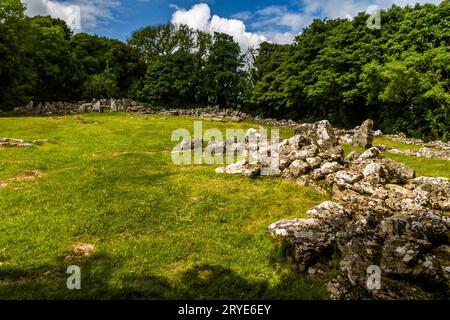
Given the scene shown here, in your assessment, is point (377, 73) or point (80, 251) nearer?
point (80, 251)

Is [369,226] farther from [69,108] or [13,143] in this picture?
[69,108]

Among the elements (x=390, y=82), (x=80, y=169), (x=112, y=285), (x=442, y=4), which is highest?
(x=442, y=4)

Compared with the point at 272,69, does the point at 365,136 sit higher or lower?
lower

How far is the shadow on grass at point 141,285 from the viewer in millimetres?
8195

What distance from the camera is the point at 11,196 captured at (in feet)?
47.4

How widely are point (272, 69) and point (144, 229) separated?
2402 inches

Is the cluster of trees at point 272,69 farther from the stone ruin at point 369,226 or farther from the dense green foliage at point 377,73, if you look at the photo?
the stone ruin at point 369,226

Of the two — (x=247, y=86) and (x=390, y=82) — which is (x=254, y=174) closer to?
(x=390, y=82)

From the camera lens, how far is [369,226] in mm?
11203

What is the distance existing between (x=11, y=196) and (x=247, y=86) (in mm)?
60482

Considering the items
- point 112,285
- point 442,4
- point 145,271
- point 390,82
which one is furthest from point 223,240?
point 442,4

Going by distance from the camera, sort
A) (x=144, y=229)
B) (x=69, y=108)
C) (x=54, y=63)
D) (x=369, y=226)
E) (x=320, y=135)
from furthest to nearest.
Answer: (x=54, y=63)
(x=69, y=108)
(x=320, y=135)
(x=144, y=229)
(x=369, y=226)

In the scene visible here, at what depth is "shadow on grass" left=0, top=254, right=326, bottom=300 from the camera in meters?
8.20

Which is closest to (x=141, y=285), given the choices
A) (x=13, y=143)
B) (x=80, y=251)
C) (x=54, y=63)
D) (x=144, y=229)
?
(x=80, y=251)
